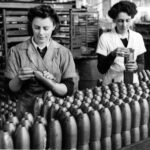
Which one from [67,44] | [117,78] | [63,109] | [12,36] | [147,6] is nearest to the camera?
[63,109]

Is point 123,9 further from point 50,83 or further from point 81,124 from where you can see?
point 81,124

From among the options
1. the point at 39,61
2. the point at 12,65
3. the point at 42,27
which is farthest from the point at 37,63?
the point at 42,27

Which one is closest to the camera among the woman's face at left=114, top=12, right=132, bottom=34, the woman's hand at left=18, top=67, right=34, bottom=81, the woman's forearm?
the woman's hand at left=18, top=67, right=34, bottom=81

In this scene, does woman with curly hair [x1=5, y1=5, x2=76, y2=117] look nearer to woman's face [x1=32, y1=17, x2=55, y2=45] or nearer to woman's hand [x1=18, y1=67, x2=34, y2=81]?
woman's face [x1=32, y1=17, x2=55, y2=45]

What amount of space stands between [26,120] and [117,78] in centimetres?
172

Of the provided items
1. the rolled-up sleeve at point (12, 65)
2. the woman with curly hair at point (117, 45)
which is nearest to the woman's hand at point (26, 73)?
the rolled-up sleeve at point (12, 65)

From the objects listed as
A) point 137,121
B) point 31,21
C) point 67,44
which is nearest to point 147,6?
point 67,44

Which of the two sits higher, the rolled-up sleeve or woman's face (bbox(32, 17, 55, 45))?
woman's face (bbox(32, 17, 55, 45))

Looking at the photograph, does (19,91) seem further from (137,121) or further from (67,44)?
(67,44)

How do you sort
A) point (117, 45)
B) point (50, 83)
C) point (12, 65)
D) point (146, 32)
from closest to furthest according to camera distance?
1. point (50, 83)
2. point (12, 65)
3. point (117, 45)
4. point (146, 32)

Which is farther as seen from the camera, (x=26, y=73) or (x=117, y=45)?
(x=117, y=45)

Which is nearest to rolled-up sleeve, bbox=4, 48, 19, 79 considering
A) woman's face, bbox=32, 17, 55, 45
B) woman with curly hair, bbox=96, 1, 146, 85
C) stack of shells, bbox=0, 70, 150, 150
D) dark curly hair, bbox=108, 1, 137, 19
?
woman's face, bbox=32, 17, 55, 45

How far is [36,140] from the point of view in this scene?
1213 mm

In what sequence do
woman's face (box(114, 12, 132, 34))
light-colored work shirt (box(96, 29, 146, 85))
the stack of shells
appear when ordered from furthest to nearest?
light-colored work shirt (box(96, 29, 146, 85)) < woman's face (box(114, 12, 132, 34)) < the stack of shells
